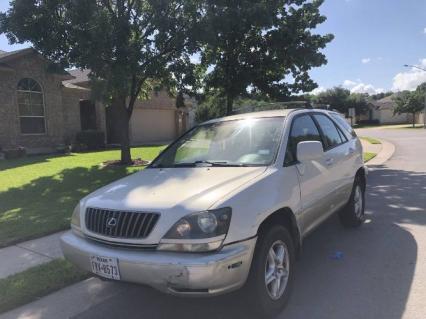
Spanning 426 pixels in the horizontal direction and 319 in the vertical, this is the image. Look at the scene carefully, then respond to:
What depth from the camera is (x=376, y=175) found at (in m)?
12.1

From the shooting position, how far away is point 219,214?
3193 mm

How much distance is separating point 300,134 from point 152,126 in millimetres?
26532

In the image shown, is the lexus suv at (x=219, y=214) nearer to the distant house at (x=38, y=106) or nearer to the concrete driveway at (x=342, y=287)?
the concrete driveway at (x=342, y=287)

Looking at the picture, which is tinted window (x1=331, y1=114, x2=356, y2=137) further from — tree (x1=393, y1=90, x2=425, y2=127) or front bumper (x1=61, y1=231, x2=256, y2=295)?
tree (x1=393, y1=90, x2=425, y2=127)

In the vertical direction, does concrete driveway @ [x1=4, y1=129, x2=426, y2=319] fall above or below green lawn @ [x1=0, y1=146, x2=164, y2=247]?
below

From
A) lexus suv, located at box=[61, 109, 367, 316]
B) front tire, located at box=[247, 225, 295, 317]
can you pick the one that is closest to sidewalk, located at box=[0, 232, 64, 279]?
lexus suv, located at box=[61, 109, 367, 316]

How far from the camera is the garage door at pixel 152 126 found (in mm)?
28906

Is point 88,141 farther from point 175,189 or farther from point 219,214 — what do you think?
point 219,214

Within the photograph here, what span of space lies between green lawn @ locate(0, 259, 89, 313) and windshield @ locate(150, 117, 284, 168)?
1.53 meters

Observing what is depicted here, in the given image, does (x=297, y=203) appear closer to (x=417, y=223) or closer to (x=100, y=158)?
(x=417, y=223)

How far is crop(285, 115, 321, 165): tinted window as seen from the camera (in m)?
4.34

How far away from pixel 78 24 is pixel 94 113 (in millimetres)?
15397

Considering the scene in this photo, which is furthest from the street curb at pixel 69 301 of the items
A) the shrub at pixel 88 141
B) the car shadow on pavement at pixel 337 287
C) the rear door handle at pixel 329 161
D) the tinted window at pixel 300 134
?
the shrub at pixel 88 141

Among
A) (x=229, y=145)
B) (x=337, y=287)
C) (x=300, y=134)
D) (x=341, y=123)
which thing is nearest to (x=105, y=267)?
(x=229, y=145)
